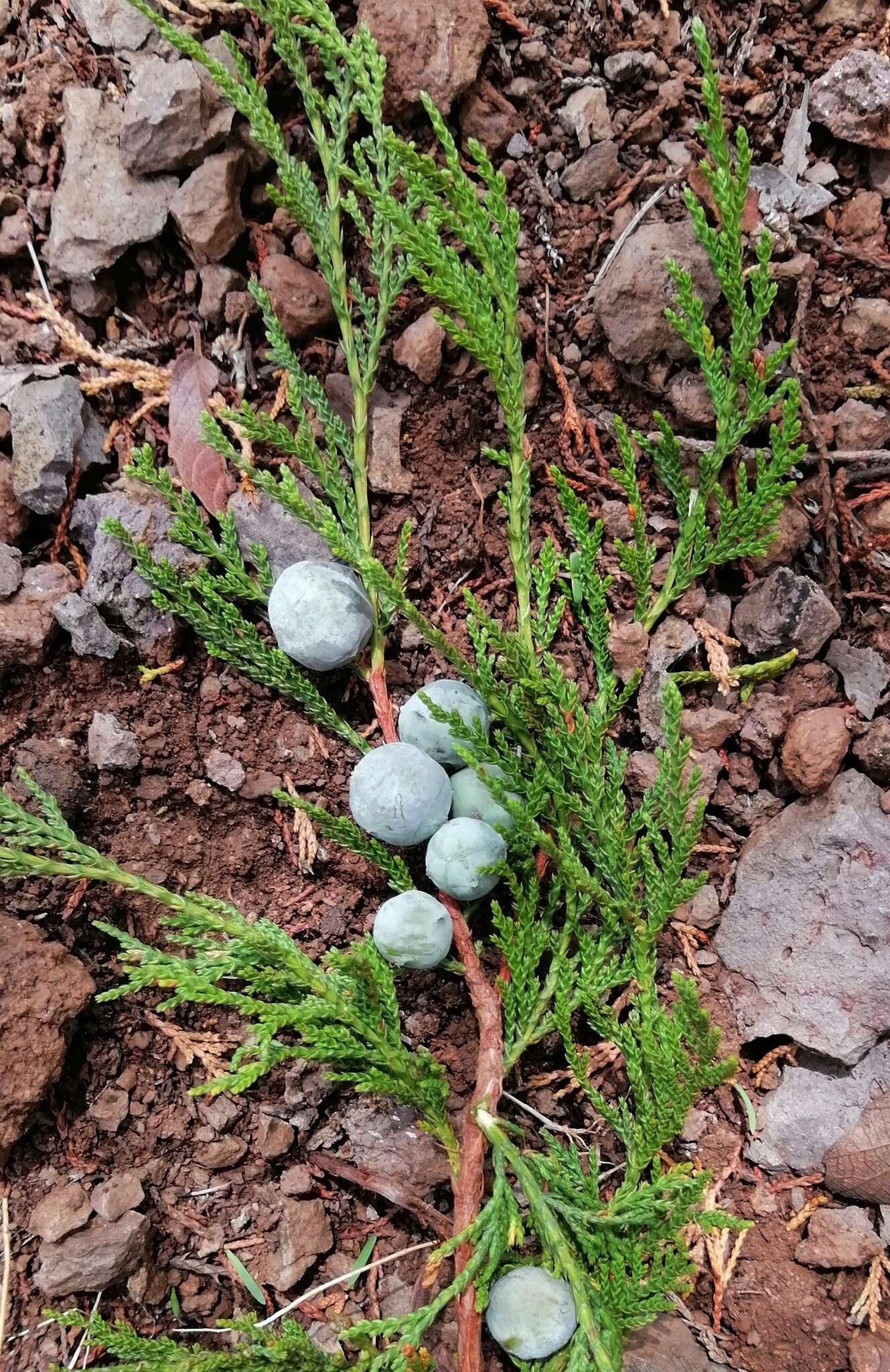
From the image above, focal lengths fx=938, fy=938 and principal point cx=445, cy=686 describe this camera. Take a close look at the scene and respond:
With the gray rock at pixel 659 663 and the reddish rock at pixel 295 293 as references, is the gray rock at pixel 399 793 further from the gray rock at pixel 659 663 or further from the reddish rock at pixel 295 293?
the reddish rock at pixel 295 293

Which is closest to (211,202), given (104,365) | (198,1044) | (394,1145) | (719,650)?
(104,365)

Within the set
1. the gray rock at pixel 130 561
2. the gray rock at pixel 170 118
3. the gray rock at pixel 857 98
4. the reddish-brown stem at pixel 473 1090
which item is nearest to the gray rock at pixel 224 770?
the gray rock at pixel 130 561

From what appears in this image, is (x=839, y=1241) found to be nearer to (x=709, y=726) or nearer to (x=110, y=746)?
(x=709, y=726)

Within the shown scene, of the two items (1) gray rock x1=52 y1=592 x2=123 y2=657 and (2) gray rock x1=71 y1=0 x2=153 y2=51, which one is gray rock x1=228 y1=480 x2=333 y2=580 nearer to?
(1) gray rock x1=52 y1=592 x2=123 y2=657

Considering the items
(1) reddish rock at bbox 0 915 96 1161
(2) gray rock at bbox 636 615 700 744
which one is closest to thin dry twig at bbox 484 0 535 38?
(2) gray rock at bbox 636 615 700 744

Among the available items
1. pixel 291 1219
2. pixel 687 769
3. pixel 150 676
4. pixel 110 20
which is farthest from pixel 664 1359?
pixel 110 20

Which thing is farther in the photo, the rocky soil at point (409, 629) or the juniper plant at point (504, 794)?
→ the rocky soil at point (409, 629)
